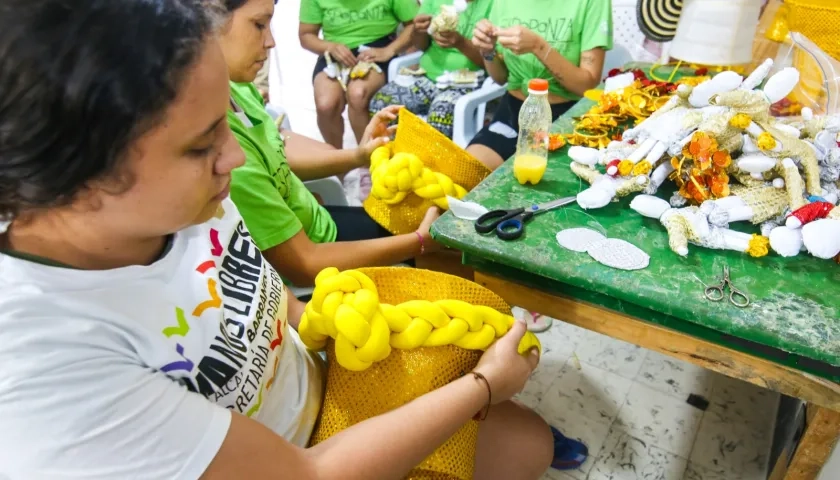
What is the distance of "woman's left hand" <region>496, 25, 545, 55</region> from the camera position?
1598mm

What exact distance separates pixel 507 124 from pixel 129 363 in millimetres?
1608

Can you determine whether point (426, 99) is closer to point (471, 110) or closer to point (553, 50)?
point (471, 110)

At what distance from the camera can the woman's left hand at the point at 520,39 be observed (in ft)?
5.24

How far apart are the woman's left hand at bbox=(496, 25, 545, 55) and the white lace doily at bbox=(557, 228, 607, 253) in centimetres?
88

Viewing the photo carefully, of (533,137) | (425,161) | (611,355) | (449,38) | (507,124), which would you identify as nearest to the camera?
(533,137)

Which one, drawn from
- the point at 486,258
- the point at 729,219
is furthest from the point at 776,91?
the point at 486,258

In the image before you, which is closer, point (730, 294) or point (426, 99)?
point (730, 294)

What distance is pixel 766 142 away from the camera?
958 mm

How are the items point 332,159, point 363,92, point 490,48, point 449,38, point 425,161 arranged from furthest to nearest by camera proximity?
point 363,92 → point 449,38 → point 490,48 → point 332,159 → point 425,161

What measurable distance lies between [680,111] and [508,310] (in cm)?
57

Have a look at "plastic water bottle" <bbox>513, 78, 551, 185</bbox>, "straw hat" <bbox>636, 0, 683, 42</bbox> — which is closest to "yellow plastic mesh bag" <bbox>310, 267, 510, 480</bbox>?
"plastic water bottle" <bbox>513, 78, 551, 185</bbox>

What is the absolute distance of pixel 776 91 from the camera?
1.02 metres

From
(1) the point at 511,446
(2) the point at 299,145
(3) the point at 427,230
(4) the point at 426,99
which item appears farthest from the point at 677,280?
(4) the point at 426,99

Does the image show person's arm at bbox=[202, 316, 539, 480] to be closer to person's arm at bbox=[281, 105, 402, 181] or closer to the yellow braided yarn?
the yellow braided yarn
